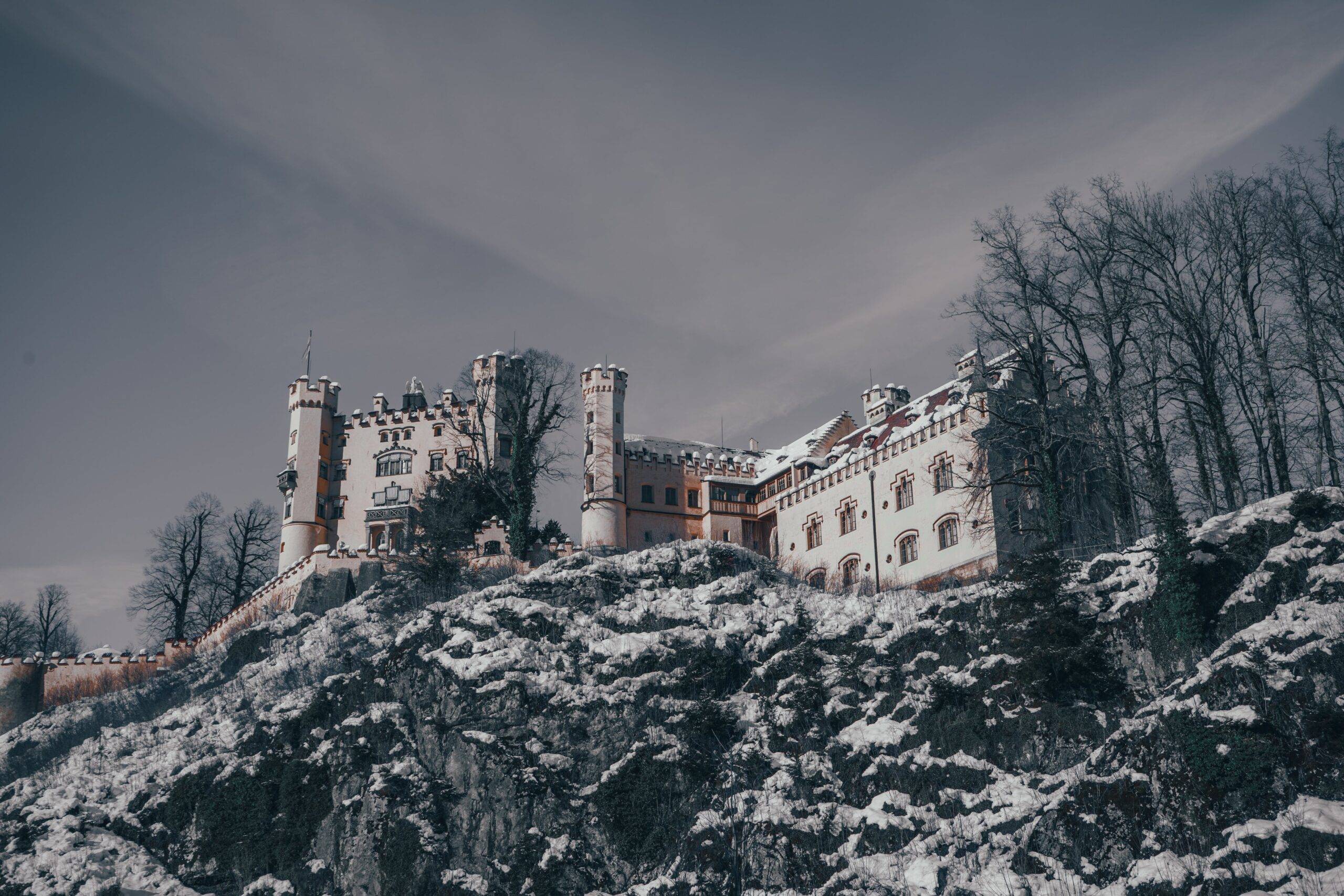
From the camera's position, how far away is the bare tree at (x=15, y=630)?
6862 centimetres

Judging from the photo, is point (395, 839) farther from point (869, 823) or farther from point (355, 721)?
point (869, 823)

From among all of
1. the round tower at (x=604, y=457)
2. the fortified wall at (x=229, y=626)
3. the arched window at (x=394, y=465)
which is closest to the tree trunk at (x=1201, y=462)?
the fortified wall at (x=229, y=626)

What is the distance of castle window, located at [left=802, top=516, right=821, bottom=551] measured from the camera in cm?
5897

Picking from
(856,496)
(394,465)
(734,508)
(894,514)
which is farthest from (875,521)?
(394,465)

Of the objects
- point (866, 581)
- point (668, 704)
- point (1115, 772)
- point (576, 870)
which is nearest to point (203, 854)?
point (576, 870)

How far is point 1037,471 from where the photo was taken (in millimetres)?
40562

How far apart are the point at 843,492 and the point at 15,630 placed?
51.8 metres

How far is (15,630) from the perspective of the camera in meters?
70.2

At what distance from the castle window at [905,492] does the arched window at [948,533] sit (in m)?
2.54

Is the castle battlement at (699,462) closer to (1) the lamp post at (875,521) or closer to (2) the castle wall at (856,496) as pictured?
(2) the castle wall at (856,496)

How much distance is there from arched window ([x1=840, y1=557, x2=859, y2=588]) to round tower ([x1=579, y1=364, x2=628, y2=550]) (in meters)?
11.9

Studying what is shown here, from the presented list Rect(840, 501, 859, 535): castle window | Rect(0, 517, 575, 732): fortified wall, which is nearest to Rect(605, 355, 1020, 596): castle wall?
Rect(840, 501, 859, 535): castle window

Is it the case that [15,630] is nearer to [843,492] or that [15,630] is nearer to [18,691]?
[18,691]

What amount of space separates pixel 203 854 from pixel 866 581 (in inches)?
1160
